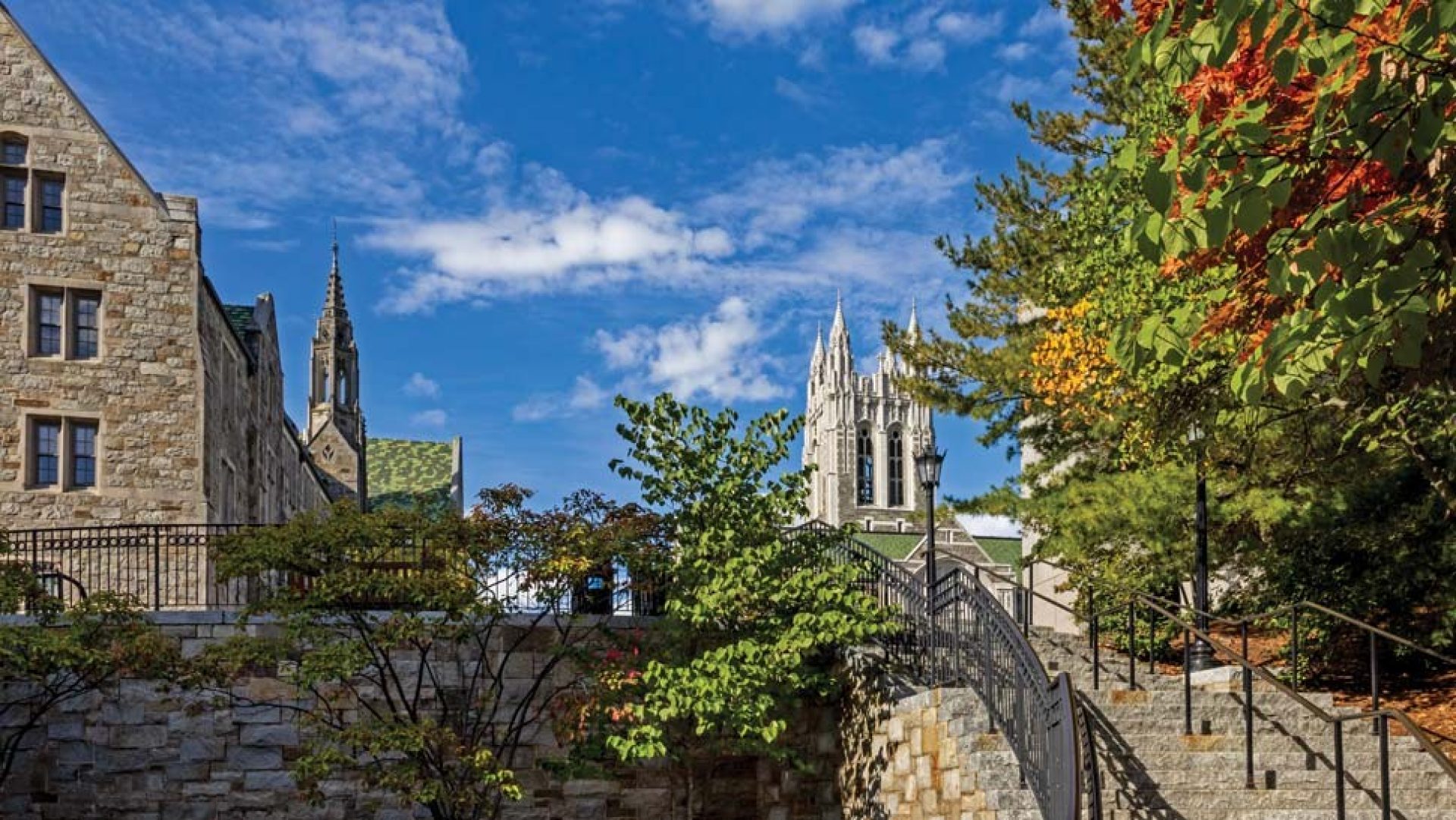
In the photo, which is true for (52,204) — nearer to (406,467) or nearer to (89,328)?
(89,328)

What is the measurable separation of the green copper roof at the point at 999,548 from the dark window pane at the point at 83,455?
232 feet

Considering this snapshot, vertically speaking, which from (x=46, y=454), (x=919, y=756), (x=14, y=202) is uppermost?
(x=14, y=202)

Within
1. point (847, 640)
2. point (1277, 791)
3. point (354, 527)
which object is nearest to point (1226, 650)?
point (1277, 791)

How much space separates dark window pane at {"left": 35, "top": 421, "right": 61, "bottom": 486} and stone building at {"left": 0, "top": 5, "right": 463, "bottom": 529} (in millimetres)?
25

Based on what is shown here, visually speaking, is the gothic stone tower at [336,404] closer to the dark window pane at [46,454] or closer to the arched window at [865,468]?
the dark window pane at [46,454]

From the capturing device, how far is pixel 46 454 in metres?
24.4

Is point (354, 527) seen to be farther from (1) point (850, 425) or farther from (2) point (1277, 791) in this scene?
(1) point (850, 425)

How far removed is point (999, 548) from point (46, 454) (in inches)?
2930

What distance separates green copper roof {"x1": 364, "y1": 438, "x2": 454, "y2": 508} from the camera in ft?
217

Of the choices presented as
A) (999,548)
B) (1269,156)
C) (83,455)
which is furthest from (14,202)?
(999,548)

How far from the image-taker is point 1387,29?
888cm

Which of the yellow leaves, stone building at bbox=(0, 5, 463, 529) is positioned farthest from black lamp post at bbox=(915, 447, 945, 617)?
stone building at bbox=(0, 5, 463, 529)

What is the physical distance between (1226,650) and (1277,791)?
1.63 m

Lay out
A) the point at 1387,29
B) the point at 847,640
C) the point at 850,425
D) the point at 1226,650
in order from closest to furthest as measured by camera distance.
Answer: the point at 1387,29 < the point at 1226,650 < the point at 847,640 < the point at 850,425
